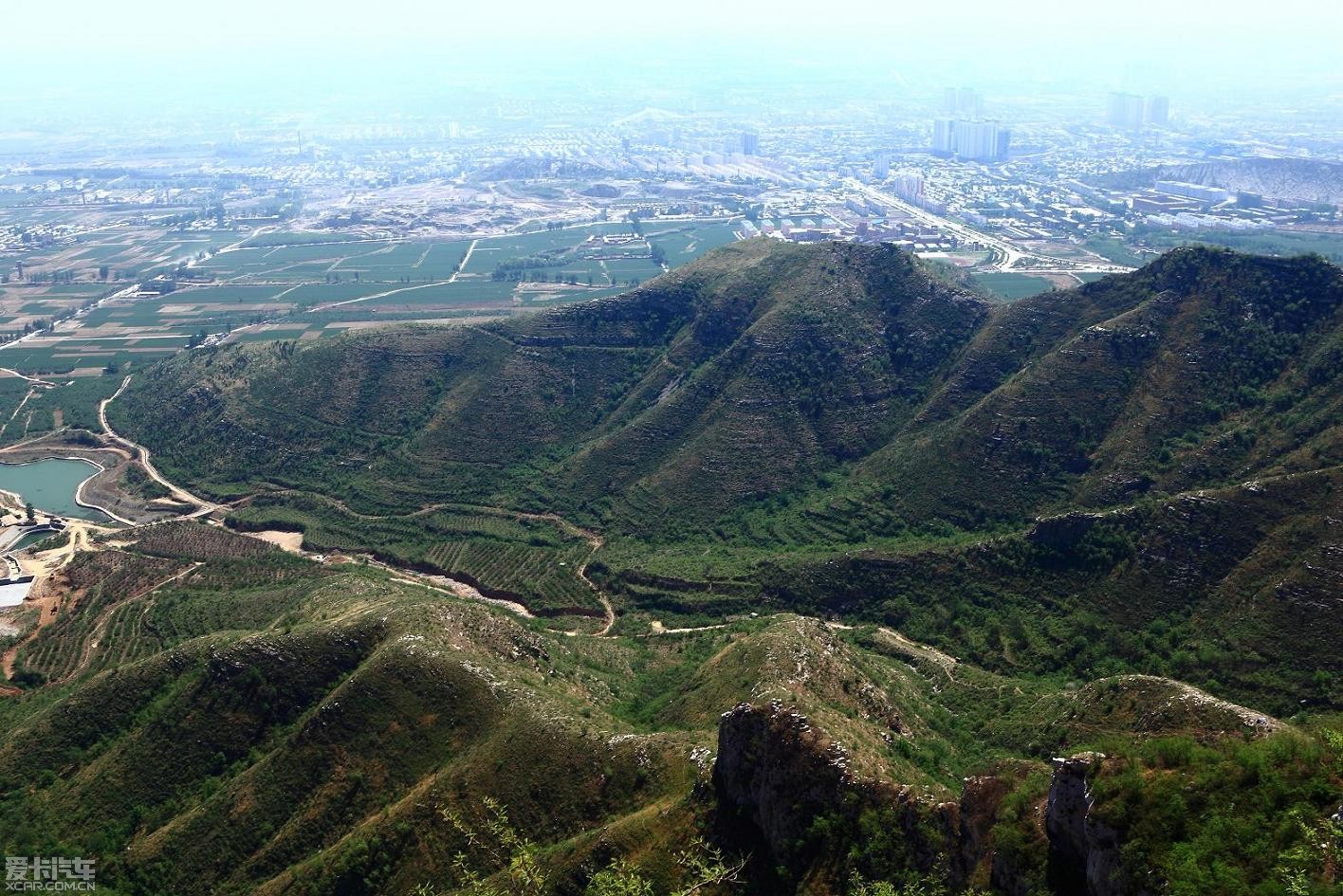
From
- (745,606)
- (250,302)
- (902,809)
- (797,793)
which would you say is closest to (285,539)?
(745,606)

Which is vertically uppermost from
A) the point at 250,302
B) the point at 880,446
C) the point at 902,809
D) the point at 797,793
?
the point at 902,809

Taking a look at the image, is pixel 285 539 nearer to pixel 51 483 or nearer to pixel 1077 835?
pixel 51 483

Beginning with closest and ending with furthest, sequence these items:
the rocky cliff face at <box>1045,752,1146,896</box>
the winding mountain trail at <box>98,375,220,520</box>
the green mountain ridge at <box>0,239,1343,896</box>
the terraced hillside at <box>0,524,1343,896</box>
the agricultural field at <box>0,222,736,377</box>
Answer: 1. the rocky cliff face at <box>1045,752,1146,896</box>
2. the terraced hillside at <box>0,524,1343,896</box>
3. the green mountain ridge at <box>0,239,1343,896</box>
4. the winding mountain trail at <box>98,375,220,520</box>
5. the agricultural field at <box>0,222,736,377</box>

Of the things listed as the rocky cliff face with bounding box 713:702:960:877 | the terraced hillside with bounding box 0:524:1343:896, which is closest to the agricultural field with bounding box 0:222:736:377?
the terraced hillside with bounding box 0:524:1343:896

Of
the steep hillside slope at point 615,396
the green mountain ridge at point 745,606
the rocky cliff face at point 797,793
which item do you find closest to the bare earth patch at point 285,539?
the green mountain ridge at point 745,606

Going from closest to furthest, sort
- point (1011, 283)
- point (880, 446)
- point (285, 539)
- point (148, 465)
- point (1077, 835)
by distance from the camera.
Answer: point (1077, 835), point (880, 446), point (285, 539), point (148, 465), point (1011, 283)

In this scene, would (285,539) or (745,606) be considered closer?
(745,606)

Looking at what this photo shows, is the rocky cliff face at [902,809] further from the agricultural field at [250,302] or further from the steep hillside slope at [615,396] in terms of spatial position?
the agricultural field at [250,302]

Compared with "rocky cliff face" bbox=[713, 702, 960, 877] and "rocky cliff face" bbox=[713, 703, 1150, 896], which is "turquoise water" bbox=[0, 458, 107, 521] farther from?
"rocky cliff face" bbox=[713, 703, 1150, 896]
